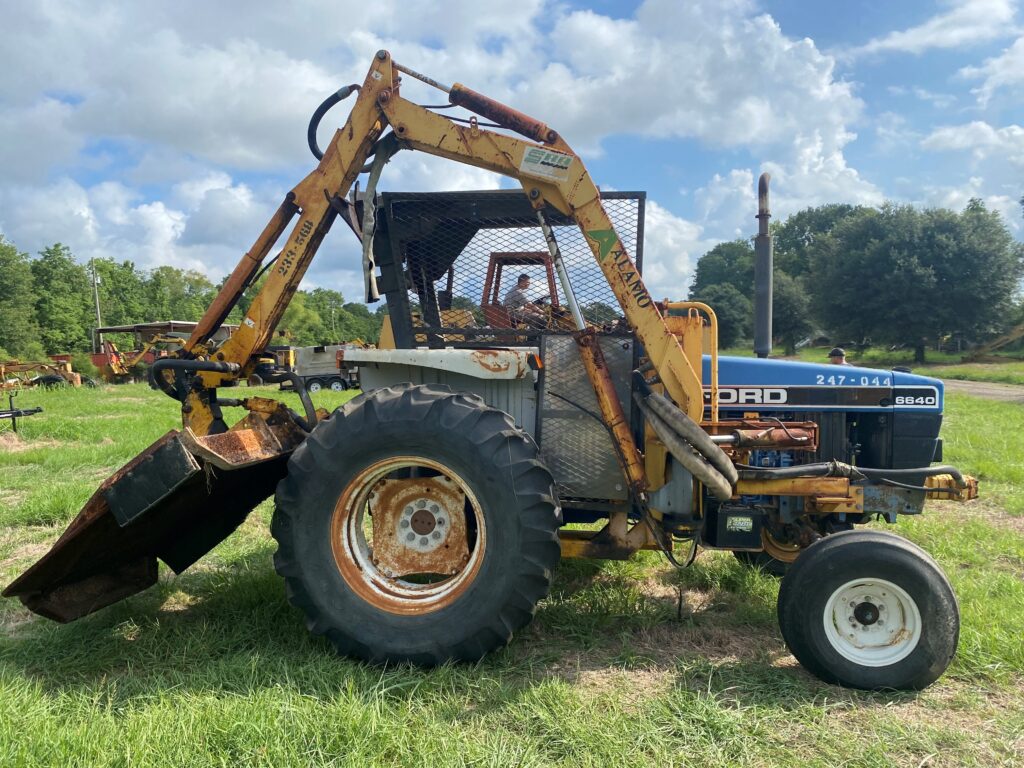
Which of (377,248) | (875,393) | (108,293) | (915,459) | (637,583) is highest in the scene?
(108,293)

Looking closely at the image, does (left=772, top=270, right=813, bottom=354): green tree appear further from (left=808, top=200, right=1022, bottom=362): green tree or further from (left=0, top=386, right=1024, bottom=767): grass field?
(left=0, top=386, right=1024, bottom=767): grass field

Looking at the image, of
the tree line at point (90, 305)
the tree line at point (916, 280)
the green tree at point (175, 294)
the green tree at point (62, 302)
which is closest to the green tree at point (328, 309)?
the tree line at point (90, 305)

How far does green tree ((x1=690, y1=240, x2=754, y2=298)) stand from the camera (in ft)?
229

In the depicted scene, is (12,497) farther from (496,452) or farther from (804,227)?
(804,227)

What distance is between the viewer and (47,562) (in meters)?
3.22

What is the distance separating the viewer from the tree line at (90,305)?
38156 millimetres

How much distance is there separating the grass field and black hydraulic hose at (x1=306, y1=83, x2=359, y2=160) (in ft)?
8.94

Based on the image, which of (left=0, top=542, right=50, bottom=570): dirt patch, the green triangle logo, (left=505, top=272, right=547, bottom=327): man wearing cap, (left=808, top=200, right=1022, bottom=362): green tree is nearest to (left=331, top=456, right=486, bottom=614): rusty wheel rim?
(left=505, top=272, right=547, bottom=327): man wearing cap

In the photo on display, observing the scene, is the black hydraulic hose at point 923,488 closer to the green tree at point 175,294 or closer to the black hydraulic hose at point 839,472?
the black hydraulic hose at point 839,472

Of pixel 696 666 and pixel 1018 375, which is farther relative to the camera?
pixel 1018 375

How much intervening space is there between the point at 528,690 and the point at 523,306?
209cm

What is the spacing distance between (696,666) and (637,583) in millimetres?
1248

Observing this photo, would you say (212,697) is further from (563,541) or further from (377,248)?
(377,248)

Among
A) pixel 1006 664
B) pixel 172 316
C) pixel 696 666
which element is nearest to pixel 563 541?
pixel 696 666
